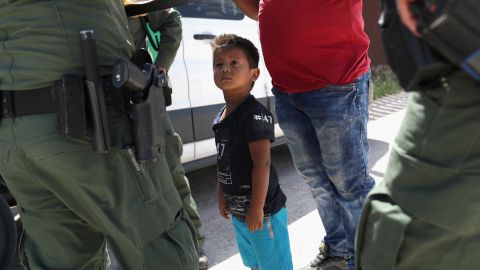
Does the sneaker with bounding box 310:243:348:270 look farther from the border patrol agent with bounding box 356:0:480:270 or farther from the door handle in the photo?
the door handle

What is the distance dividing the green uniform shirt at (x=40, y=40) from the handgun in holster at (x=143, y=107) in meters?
0.16

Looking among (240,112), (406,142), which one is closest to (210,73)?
(240,112)

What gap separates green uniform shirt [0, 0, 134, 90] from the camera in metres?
1.42

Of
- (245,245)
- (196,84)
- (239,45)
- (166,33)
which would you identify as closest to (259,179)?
(245,245)

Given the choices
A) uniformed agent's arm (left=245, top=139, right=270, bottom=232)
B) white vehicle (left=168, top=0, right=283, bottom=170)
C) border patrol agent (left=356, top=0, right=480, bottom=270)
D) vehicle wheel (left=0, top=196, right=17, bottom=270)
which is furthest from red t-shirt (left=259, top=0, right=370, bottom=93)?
vehicle wheel (left=0, top=196, right=17, bottom=270)

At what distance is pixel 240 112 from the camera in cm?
208

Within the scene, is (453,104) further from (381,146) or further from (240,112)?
(381,146)

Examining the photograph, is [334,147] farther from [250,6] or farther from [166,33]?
[166,33]

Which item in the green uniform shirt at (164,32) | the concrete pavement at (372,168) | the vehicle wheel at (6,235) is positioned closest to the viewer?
the green uniform shirt at (164,32)

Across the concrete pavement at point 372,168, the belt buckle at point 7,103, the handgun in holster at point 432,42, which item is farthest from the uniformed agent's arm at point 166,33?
the handgun in holster at point 432,42

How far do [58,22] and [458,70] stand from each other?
1.12m

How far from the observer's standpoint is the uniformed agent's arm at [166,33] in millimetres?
2281

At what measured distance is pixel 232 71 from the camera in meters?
2.12

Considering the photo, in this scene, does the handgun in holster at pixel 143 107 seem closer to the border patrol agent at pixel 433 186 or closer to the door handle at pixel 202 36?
the border patrol agent at pixel 433 186
